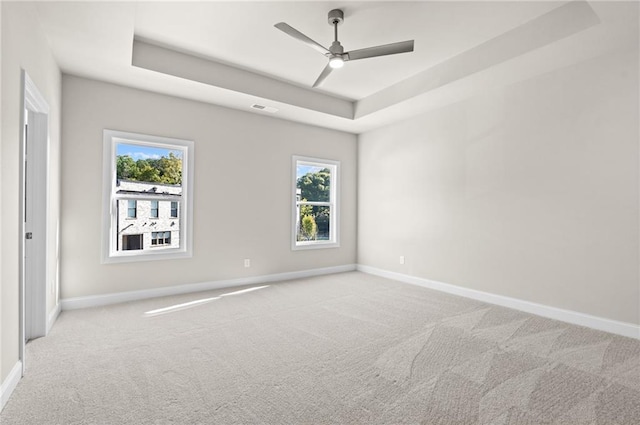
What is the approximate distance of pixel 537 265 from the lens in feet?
12.4

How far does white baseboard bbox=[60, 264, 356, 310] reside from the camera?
381 centimetres

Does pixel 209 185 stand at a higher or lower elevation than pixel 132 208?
higher

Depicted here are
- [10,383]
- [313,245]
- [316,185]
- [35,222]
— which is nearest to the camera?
[10,383]

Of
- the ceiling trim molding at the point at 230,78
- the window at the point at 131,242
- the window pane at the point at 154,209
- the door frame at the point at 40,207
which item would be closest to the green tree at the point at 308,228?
the ceiling trim molding at the point at 230,78

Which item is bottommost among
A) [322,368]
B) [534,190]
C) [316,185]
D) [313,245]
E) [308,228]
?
[322,368]

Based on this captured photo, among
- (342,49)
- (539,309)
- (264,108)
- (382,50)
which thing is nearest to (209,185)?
(264,108)

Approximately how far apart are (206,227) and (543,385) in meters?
4.08

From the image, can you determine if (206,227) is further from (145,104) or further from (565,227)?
(565,227)

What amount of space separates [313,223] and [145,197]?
2.78 meters

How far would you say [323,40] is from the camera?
3471 millimetres

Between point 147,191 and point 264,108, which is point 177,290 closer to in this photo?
point 147,191

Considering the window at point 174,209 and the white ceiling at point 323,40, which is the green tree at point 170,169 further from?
the white ceiling at point 323,40

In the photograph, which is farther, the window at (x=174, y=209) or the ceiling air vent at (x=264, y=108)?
the ceiling air vent at (x=264, y=108)

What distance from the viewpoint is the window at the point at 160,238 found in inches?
173
